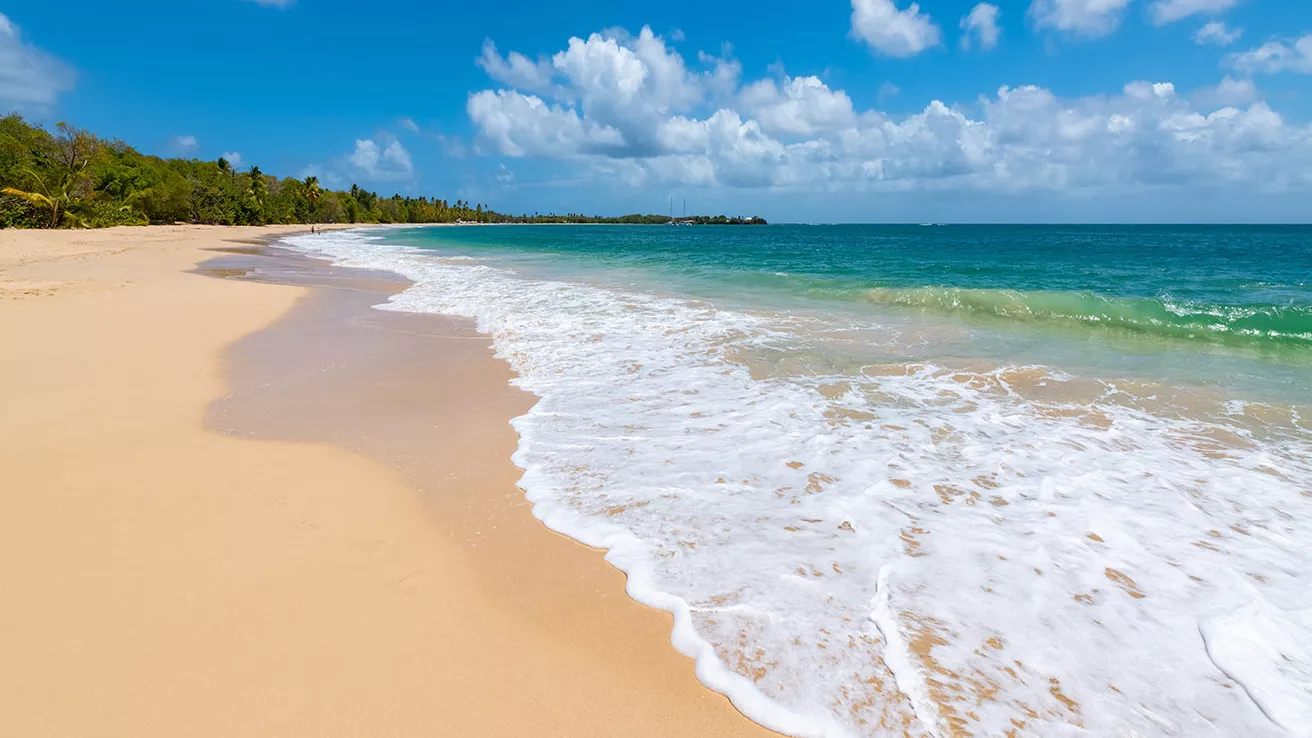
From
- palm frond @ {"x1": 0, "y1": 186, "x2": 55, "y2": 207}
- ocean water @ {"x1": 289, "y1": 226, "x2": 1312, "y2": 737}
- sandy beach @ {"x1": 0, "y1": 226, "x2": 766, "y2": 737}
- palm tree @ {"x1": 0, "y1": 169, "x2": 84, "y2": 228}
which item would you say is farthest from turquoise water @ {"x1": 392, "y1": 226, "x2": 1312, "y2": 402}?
palm tree @ {"x1": 0, "y1": 169, "x2": 84, "y2": 228}

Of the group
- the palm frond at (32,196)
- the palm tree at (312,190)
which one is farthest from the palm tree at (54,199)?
the palm tree at (312,190)

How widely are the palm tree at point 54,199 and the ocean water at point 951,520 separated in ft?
147

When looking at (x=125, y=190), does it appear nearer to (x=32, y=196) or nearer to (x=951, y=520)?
(x=32, y=196)

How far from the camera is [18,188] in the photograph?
35.6 meters

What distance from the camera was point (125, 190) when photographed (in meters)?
48.2

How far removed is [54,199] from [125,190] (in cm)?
1416

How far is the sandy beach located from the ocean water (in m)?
0.36

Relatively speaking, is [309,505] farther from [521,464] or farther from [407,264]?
[407,264]

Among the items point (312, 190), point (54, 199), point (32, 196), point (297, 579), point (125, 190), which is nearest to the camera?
point (297, 579)

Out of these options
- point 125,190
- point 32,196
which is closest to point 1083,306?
point 32,196

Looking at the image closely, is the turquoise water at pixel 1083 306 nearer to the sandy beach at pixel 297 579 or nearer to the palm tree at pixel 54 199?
the sandy beach at pixel 297 579

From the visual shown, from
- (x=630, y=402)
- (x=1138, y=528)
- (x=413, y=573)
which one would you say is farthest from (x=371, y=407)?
(x=1138, y=528)

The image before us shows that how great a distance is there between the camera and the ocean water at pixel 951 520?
7.82ft

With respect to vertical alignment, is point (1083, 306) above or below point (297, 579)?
above
